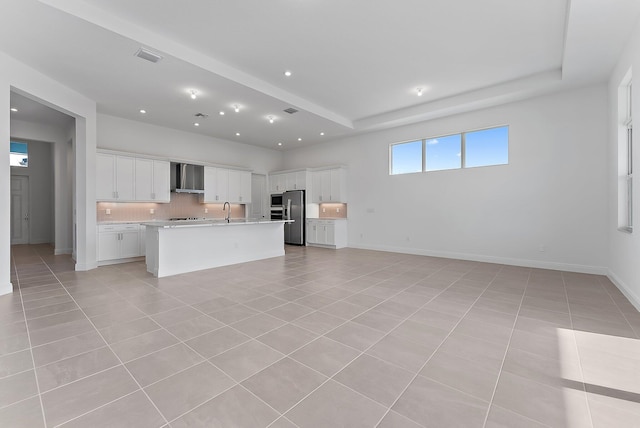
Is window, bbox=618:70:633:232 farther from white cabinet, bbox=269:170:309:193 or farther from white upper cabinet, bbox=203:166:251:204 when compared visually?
white upper cabinet, bbox=203:166:251:204

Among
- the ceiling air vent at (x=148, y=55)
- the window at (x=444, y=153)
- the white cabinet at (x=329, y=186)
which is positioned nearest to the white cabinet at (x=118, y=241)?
the ceiling air vent at (x=148, y=55)

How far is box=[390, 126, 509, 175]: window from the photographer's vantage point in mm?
6000

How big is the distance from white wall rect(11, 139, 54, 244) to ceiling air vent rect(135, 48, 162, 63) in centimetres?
821

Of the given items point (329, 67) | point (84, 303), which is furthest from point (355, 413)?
point (329, 67)

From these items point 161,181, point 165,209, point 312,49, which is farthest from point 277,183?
point 312,49

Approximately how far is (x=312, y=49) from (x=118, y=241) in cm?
563

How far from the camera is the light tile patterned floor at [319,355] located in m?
1.58

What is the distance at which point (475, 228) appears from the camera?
622 centimetres

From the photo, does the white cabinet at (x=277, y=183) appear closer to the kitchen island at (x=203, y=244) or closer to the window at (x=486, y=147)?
the kitchen island at (x=203, y=244)

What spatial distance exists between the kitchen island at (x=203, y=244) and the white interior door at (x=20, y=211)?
7.54 m

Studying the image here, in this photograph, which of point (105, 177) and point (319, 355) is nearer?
point (319, 355)

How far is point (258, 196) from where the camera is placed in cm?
1006

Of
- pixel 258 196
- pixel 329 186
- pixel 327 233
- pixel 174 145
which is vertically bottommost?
pixel 327 233

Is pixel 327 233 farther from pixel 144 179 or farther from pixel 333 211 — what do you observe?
pixel 144 179
